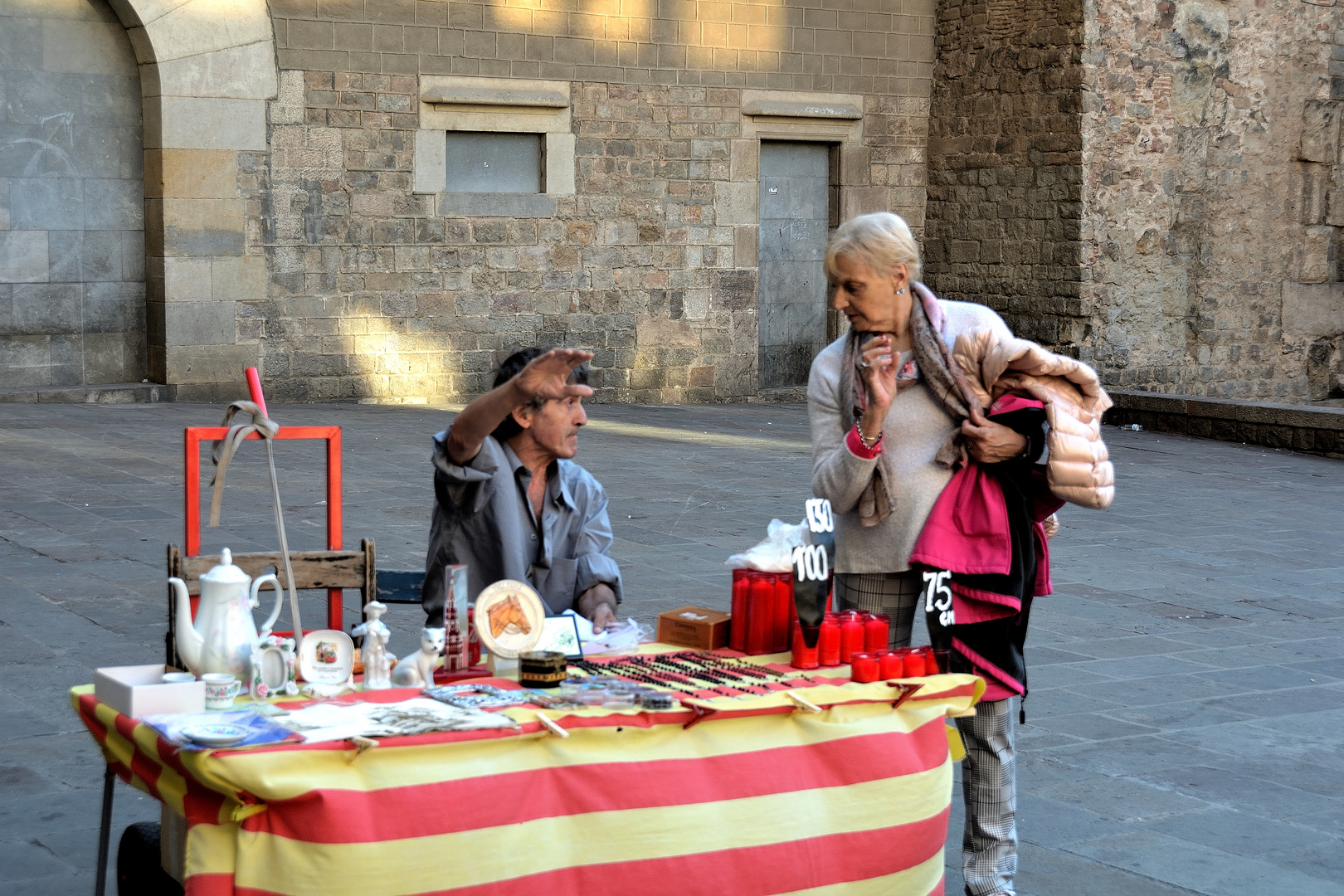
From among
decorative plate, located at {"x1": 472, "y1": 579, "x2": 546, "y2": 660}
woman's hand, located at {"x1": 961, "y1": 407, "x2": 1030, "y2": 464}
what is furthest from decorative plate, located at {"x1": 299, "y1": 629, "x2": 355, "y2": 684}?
woman's hand, located at {"x1": 961, "y1": 407, "x2": 1030, "y2": 464}

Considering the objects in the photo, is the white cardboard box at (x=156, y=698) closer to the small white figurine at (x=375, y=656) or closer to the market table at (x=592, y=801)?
the market table at (x=592, y=801)

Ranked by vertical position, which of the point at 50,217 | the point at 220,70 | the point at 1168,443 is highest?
the point at 220,70

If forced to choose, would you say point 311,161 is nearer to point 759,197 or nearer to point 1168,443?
point 759,197

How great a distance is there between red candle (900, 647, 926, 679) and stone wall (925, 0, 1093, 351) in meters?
12.1

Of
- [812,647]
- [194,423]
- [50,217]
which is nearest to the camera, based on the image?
[812,647]

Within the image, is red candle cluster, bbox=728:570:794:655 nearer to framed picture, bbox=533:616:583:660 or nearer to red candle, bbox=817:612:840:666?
red candle, bbox=817:612:840:666

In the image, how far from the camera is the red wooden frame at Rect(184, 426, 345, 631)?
341 centimetres

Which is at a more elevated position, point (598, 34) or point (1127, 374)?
point (598, 34)

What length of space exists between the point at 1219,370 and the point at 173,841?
14659 millimetres

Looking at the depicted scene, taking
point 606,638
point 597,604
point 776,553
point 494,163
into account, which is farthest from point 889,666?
point 494,163

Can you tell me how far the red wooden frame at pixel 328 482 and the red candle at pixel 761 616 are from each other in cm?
87

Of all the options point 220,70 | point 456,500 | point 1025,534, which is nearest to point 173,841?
point 456,500

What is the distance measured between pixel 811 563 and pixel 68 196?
10769 mm

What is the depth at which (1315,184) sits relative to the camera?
639 inches
